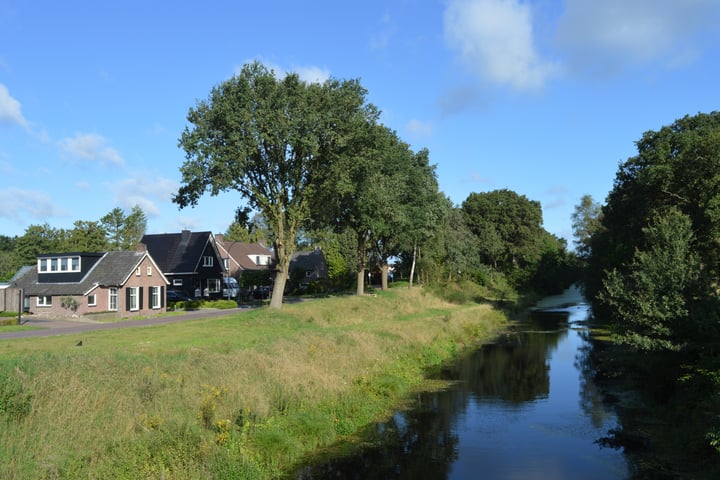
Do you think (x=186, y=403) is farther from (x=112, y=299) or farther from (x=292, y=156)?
(x=112, y=299)

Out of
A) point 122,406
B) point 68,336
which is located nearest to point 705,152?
point 122,406

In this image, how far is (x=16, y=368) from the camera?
13.2 meters

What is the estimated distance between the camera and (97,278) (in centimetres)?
4744

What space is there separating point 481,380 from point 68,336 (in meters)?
20.6

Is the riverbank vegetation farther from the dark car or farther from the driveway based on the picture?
the dark car

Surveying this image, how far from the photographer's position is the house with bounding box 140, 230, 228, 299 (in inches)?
2584

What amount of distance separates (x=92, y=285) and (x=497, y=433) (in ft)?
125

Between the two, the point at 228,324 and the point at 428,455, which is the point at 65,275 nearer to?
the point at 228,324

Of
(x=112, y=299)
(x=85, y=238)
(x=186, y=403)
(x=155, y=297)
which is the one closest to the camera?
(x=186, y=403)

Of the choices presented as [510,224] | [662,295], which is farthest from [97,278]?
[510,224]

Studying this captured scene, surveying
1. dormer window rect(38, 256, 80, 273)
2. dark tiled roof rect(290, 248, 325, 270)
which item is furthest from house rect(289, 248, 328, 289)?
dormer window rect(38, 256, 80, 273)

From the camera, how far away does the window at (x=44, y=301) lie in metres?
46.8

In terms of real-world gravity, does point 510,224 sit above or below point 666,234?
above

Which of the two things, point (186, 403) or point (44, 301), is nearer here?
point (186, 403)
